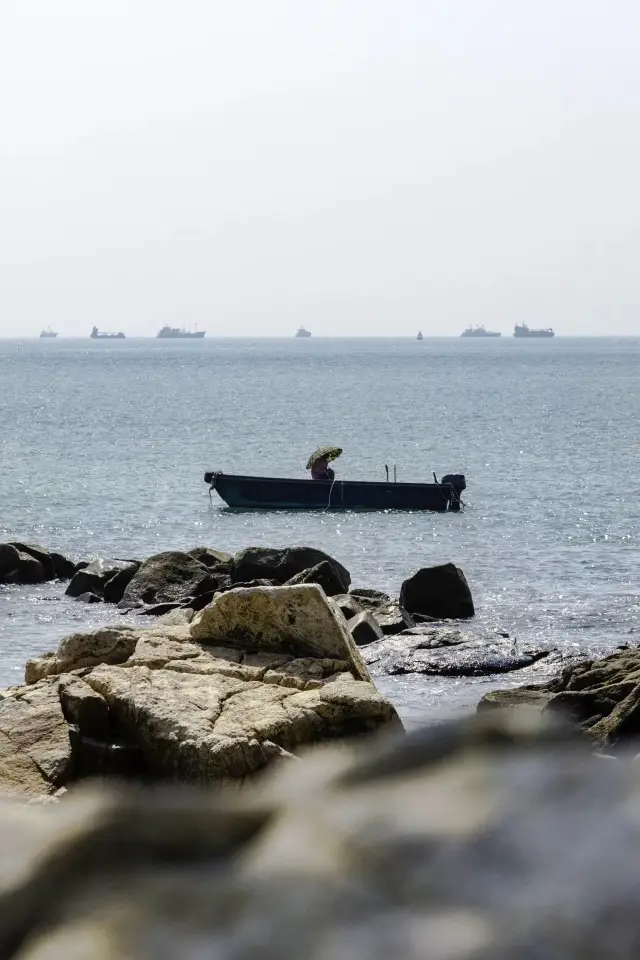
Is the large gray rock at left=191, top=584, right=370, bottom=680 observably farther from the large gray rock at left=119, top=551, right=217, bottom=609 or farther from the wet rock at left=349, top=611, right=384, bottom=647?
the large gray rock at left=119, top=551, right=217, bottom=609

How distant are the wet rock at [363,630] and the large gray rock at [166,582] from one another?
4.35 m

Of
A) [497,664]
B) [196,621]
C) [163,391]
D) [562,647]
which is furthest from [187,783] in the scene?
[163,391]

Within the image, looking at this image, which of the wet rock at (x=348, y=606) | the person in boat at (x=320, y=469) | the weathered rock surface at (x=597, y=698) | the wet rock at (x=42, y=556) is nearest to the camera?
the weathered rock surface at (x=597, y=698)

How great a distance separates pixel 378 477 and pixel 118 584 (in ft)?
94.8

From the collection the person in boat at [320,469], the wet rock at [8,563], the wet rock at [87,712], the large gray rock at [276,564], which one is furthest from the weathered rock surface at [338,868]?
the person in boat at [320,469]

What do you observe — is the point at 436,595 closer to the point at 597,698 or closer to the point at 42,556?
the point at 597,698

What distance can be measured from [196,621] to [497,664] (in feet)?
20.9

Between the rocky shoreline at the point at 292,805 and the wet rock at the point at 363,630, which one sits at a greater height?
the rocky shoreline at the point at 292,805

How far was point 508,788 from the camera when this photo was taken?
9.66m

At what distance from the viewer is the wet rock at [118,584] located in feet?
78.5

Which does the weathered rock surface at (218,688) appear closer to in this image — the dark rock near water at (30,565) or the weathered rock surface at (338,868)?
the weathered rock surface at (338,868)

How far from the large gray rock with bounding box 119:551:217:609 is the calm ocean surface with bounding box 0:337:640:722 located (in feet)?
2.55

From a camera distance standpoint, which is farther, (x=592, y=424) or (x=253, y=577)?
(x=592, y=424)

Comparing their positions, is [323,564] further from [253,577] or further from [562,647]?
[562,647]
